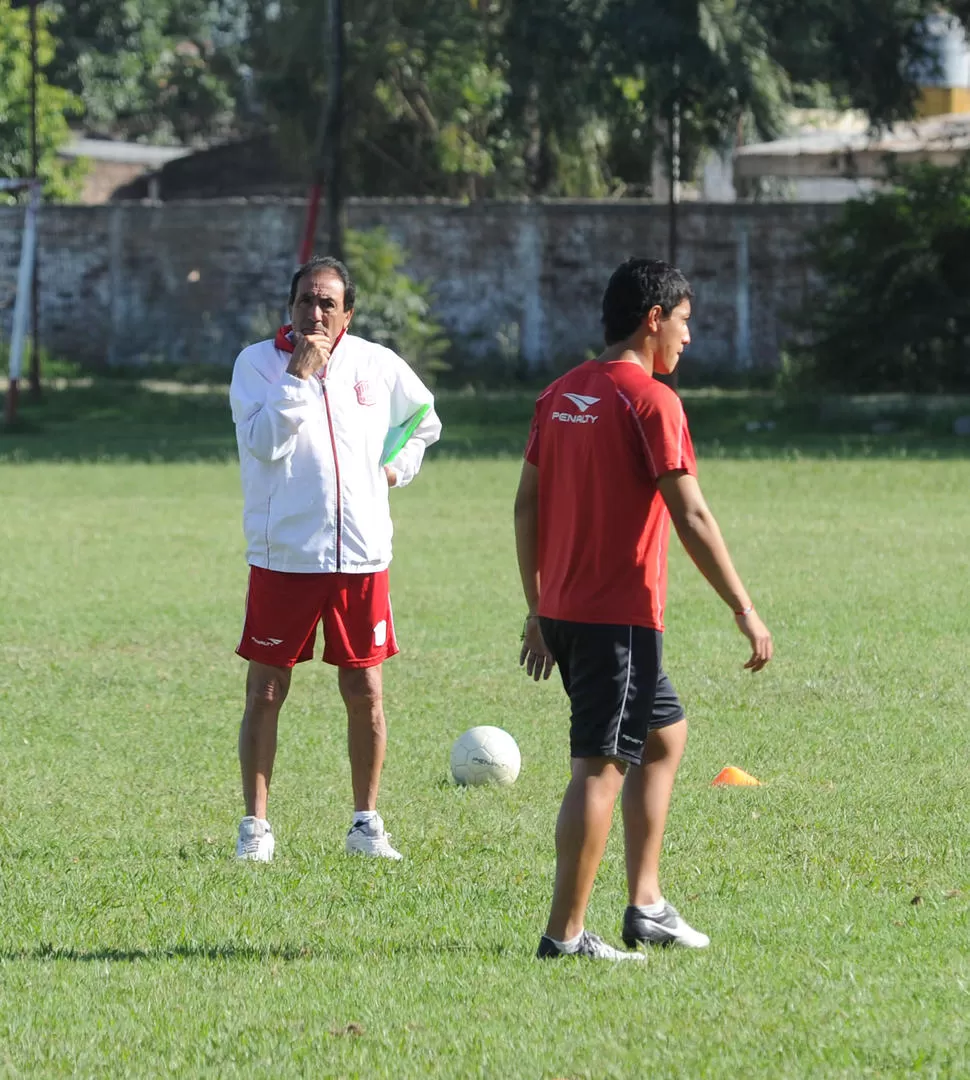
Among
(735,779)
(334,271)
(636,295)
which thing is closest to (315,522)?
(334,271)

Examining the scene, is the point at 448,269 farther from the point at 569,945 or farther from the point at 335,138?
the point at 569,945

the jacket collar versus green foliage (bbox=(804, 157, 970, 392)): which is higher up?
green foliage (bbox=(804, 157, 970, 392))

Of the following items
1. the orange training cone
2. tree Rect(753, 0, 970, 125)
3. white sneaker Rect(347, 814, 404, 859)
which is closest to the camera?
white sneaker Rect(347, 814, 404, 859)

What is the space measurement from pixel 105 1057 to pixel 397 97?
35399 mm

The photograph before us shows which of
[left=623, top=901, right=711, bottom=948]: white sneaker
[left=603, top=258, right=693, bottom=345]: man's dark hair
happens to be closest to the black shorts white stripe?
[left=623, top=901, right=711, bottom=948]: white sneaker

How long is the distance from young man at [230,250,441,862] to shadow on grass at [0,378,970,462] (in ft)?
52.5

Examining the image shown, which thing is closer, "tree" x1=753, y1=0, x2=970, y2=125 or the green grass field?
the green grass field

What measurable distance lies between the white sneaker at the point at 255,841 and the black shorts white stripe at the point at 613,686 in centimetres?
172

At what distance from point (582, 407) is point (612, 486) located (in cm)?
23

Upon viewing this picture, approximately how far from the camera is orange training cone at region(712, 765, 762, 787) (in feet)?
25.0

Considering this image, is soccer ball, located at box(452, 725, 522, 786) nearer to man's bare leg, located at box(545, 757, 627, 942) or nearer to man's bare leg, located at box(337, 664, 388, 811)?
man's bare leg, located at box(337, 664, 388, 811)

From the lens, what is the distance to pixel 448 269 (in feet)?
107

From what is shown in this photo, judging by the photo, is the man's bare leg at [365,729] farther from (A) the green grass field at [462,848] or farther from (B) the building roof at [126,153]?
(B) the building roof at [126,153]

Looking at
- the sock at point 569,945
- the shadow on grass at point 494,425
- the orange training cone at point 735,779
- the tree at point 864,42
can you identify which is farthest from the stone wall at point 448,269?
the sock at point 569,945
